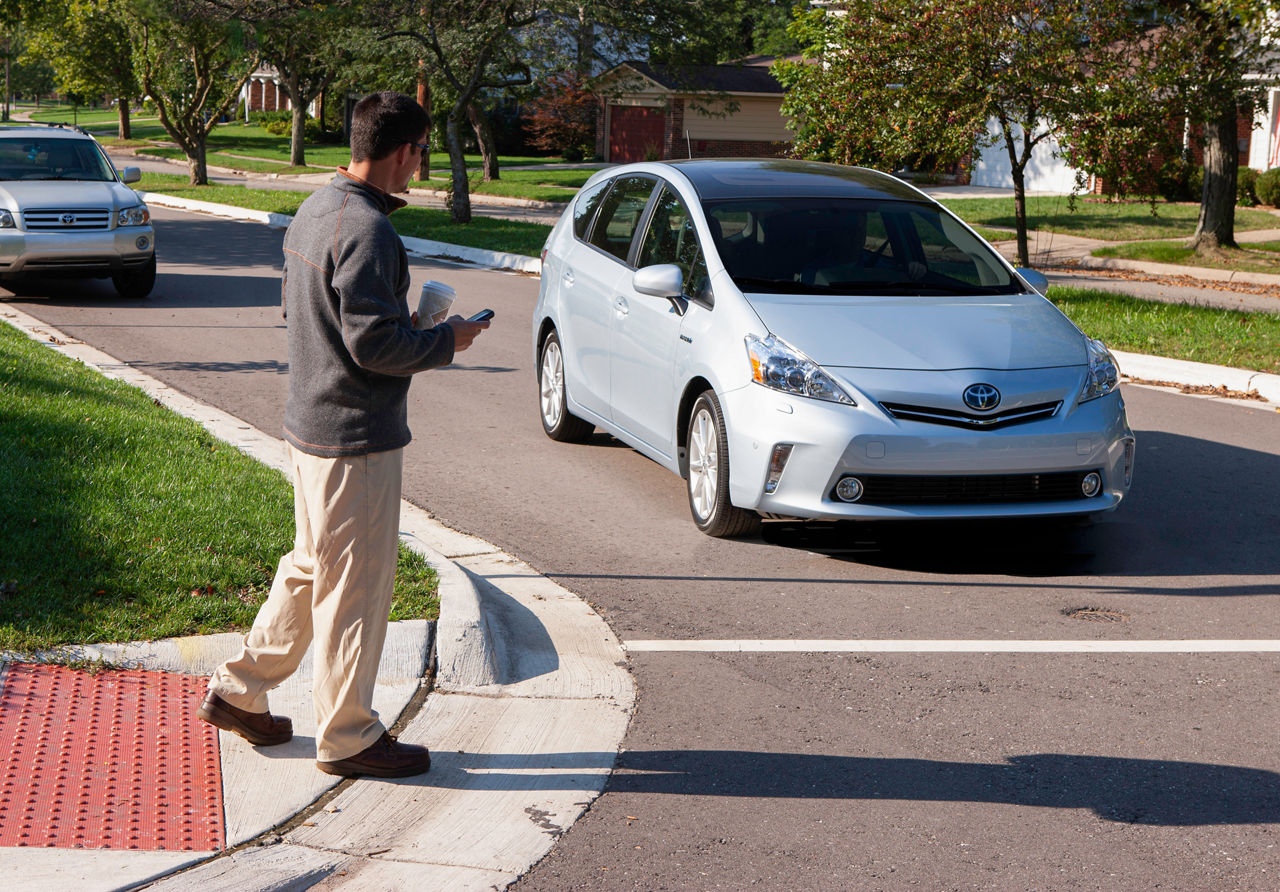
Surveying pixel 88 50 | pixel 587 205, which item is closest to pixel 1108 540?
pixel 587 205

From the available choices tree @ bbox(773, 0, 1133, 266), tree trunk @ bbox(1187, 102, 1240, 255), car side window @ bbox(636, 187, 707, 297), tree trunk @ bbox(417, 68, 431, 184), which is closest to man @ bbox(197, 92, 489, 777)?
car side window @ bbox(636, 187, 707, 297)

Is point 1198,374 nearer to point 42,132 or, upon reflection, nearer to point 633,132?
point 42,132

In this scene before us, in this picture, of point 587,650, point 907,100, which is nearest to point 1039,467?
point 587,650

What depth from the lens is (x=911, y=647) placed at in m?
5.55

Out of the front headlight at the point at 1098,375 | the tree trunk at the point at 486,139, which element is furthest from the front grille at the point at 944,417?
the tree trunk at the point at 486,139

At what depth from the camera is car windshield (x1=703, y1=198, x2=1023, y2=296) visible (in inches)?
291

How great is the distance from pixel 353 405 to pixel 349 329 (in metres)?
0.25

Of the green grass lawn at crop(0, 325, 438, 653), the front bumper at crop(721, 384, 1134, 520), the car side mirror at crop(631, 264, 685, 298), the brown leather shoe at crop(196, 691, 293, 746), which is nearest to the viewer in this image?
the brown leather shoe at crop(196, 691, 293, 746)

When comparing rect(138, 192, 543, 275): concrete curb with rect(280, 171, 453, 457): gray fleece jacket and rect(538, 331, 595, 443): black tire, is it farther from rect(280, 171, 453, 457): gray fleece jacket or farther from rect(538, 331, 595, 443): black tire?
rect(280, 171, 453, 457): gray fleece jacket

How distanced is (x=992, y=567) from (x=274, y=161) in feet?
165

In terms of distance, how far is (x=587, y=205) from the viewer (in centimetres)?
926

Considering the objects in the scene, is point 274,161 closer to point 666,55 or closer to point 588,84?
point 588,84

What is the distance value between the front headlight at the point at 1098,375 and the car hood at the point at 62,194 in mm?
11283

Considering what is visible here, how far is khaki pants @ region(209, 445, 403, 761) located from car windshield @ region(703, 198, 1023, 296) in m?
3.58
